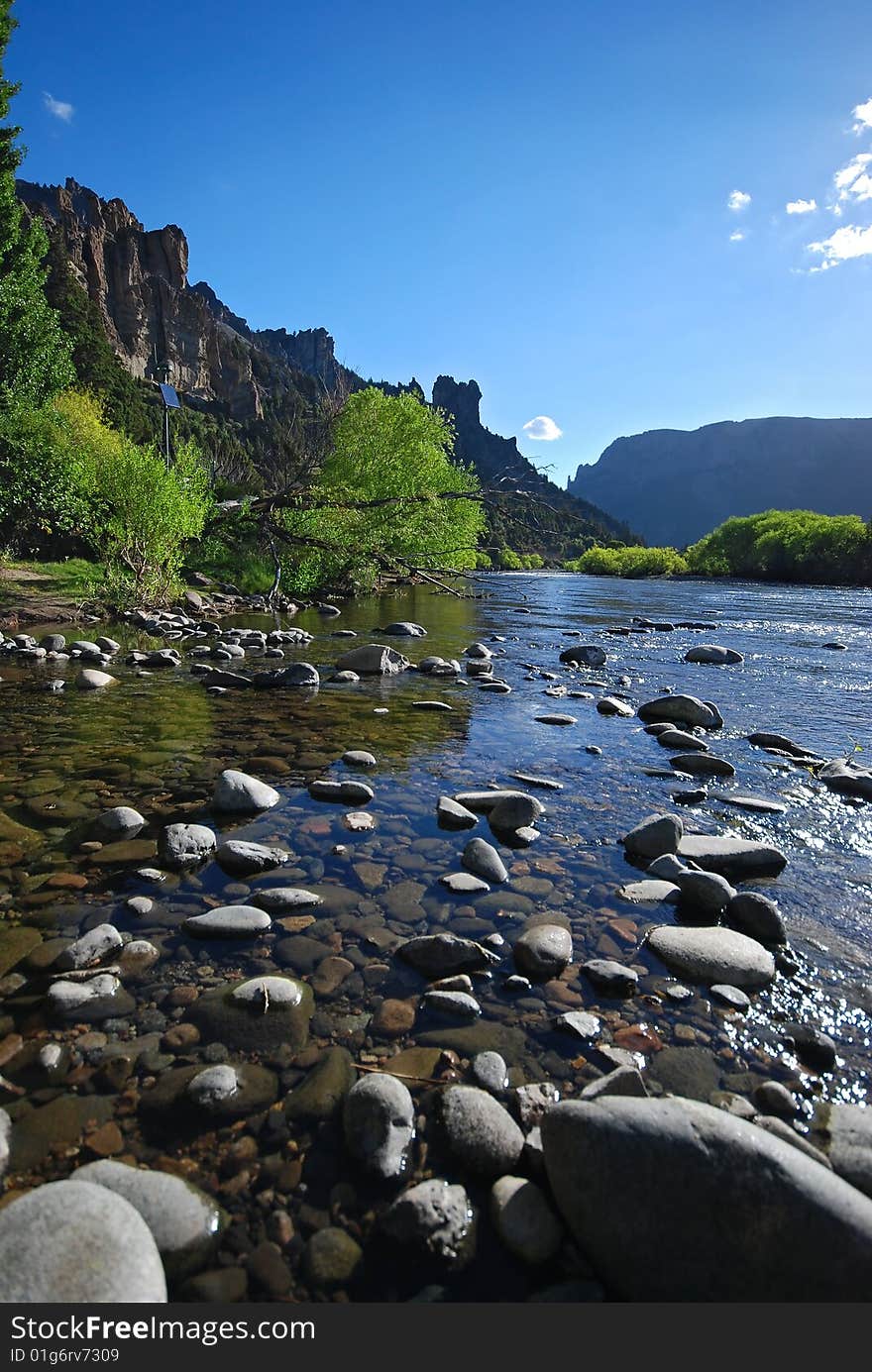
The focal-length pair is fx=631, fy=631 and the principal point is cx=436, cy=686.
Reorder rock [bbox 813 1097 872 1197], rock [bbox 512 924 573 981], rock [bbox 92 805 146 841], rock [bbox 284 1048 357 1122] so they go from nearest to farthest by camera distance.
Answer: rock [bbox 813 1097 872 1197], rock [bbox 284 1048 357 1122], rock [bbox 512 924 573 981], rock [bbox 92 805 146 841]

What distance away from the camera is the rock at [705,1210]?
1808 millimetres

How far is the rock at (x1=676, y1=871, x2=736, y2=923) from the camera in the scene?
407 centimetres

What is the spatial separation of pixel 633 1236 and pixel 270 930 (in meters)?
2.38

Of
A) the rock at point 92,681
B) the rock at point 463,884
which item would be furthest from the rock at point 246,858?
the rock at point 92,681

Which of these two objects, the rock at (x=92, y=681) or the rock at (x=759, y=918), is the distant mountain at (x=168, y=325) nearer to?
the rock at (x=92, y=681)

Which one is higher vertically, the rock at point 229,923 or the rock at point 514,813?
the rock at point 514,813

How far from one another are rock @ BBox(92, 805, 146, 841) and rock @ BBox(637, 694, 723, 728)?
22.9 ft

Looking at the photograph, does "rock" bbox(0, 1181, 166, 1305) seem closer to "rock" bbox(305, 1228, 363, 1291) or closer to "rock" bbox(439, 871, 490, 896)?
"rock" bbox(305, 1228, 363, 1291)

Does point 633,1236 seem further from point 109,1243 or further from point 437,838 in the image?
point 437,838

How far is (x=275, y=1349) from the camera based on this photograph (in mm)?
1736

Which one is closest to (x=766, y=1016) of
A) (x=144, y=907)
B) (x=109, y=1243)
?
(x=109, y=1243)

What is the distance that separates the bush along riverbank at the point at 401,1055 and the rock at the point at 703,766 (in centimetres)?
76

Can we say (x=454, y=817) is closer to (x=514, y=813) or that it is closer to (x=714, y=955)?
(x=514, y=813)

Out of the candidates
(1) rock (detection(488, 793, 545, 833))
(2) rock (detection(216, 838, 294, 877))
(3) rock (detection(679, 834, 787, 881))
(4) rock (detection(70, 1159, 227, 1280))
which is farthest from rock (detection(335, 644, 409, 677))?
(4) rock (detection(70, 1159, 227, 1280))
